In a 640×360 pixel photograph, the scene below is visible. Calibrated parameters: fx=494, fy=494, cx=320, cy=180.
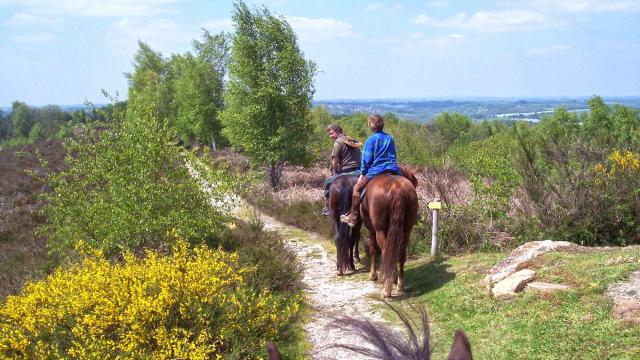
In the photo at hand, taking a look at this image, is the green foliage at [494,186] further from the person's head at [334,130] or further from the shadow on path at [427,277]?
the person's head at [334,130]

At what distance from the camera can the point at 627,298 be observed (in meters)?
5.77

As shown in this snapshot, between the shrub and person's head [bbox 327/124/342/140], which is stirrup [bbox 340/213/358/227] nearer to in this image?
the shrub

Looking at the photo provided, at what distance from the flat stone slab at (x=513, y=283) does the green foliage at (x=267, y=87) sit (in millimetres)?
14227

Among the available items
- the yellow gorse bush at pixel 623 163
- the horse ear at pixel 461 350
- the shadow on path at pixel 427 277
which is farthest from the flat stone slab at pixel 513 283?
the horse ear at pixel 461 350

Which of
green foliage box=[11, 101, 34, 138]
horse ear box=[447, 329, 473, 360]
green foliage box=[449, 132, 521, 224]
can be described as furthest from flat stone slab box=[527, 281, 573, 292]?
green foliage box=[11, 101, 34, 138]

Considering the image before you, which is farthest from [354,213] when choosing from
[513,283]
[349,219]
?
[513,283]

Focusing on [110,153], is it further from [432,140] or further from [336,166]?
[432,140]

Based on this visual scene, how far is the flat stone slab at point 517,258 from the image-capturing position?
754cm

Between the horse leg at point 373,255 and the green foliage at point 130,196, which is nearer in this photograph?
the green foliage at point 130,196

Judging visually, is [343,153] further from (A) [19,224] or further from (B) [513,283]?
(A) [19,224]

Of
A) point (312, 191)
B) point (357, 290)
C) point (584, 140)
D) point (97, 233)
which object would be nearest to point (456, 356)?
point (357, 290)

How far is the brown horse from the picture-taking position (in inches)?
296

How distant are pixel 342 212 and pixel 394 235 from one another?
204 cm

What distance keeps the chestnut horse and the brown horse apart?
1365mm
